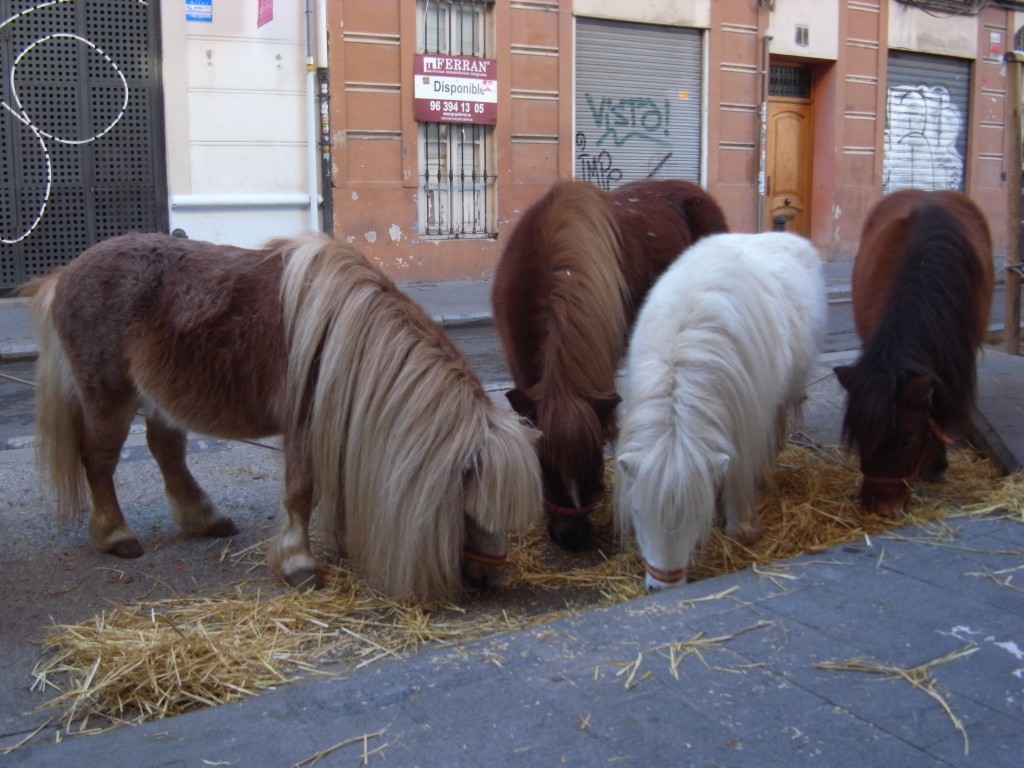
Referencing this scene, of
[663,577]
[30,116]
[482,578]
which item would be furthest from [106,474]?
[30,116]

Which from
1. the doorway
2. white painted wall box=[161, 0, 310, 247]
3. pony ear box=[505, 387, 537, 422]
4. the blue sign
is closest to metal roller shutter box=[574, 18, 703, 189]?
the doorway

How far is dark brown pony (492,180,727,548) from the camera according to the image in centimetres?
402

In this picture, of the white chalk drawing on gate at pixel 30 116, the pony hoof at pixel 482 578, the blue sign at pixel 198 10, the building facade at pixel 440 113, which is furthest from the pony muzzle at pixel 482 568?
the blue sign at pixel 198 10

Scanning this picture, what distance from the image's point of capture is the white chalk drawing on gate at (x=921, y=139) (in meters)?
18.8

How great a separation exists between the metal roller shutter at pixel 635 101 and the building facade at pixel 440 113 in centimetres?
3

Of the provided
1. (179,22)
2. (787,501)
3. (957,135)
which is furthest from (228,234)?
(957,135)

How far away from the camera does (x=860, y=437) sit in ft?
14.2

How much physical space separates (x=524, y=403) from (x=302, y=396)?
94cm

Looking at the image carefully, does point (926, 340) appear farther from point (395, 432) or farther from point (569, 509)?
point (395, 432)

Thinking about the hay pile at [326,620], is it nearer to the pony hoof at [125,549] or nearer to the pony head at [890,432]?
the pony head at [890,432]

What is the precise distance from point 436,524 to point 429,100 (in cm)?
1137

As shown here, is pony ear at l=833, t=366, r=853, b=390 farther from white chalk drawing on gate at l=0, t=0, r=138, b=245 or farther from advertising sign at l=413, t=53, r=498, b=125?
white chalk drawing on gate at l=0, t=0, r=138, b=245

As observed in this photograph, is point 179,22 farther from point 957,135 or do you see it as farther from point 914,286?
point 957,135

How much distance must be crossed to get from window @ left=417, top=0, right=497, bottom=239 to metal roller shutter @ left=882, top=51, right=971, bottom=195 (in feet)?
27.1
